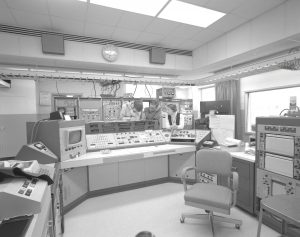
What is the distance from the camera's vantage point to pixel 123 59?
13.3 feet

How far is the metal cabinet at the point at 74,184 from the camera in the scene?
8.14ft

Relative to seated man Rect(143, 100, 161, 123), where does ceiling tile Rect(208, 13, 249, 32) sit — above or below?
above

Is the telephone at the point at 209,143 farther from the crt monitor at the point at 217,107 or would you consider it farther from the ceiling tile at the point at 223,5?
the ceiling tile at the point at 223,5

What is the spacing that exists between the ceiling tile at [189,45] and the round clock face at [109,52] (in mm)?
1504

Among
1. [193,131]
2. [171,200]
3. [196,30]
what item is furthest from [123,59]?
[171,200]

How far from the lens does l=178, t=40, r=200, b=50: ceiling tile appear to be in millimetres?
4113

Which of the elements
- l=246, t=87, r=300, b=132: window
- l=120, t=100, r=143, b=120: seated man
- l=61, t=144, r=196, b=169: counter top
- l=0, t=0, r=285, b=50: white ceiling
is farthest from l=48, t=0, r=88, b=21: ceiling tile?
l=246, t=87, r=300, b=132: window

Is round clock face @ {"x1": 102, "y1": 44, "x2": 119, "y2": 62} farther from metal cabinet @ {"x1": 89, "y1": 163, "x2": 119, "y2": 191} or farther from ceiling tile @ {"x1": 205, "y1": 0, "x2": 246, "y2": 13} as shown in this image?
metal cabinet @ {"x1": 89, "y1": 163, "x2": 119, "y2": 191}

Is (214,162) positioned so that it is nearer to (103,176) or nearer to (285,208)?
(285,208)

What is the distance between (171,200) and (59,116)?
206 cm

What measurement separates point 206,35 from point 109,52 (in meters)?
2.02

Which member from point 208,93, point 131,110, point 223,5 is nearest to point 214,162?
point 131,110

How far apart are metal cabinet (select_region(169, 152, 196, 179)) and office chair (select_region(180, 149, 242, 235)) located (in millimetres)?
1080

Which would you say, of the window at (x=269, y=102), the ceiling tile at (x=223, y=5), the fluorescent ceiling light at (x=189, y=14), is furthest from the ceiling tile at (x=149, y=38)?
the window at (x=269, y=102)
